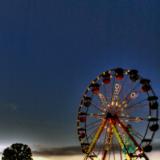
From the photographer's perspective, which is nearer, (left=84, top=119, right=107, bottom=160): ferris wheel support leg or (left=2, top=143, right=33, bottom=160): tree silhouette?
(left=84, top=119, right=107, bottom=160): ferris wheel support leg

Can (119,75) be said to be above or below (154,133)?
above

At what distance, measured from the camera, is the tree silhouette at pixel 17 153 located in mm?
91925

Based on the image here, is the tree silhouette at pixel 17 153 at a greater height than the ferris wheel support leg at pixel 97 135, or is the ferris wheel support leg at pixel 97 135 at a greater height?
the tree silhouette at pixel 17 153

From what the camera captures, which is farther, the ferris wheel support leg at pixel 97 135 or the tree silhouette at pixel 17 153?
the tree silhouette at pixel 17 153

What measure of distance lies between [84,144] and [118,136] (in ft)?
25.8

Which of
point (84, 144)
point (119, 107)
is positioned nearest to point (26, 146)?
point (84, 144)

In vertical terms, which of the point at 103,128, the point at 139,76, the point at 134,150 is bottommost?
the point at 134,150

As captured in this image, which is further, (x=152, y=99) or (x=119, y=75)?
(x=119, y=75)

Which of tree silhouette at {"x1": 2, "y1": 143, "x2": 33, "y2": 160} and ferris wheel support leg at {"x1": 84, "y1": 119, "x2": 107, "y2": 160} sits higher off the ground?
tree silhouette at {"x1": 2, "y1": 143, "x2": 33, "y2": 160}

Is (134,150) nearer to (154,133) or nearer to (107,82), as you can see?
(154,133)

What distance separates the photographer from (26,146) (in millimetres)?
93625

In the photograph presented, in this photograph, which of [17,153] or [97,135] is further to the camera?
[17,153]

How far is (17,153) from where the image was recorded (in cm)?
9262

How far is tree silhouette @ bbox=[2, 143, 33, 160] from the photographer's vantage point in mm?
91925
